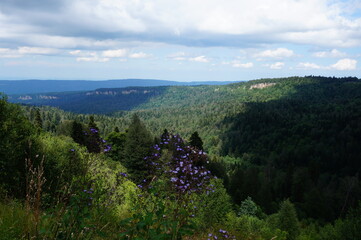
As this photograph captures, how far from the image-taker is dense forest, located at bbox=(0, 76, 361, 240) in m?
4.00

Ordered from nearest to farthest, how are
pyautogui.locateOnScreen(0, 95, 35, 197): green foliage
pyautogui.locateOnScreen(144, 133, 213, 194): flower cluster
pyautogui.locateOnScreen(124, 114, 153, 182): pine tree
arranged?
pyautogui.locateOnScreen(144, 133, 213, 194): flower cluster
pyautogui.locateOnScreen(0, 95, 35, 197): green foliage
pyautogui.locateOnScreen(124, 114, 153, 182): pine tree

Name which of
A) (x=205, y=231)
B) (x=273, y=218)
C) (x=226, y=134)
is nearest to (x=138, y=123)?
(x=273, y=218)

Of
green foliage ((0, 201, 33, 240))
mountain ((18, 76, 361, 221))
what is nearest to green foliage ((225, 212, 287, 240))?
green foliage ((0, 201, 33, 240))

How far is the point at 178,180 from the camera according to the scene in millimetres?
5781

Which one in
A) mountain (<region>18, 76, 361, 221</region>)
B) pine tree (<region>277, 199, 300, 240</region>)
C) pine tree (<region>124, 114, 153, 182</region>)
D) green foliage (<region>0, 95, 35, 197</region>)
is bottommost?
mountain (<region>18, 76, 361, 221</region>)

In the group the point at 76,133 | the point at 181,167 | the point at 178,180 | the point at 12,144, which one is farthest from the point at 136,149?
the point at 178,180

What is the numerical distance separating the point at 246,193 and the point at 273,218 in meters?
17.6

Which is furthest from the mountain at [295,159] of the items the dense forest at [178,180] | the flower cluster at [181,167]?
the flower cluster at [181,167]

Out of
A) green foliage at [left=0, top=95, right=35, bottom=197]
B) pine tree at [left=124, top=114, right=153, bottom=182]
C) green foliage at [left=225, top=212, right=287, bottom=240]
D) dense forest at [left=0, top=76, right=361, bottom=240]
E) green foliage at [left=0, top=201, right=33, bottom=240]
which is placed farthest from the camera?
pine tree at [left=124, top=114, right=153, bottom=182]

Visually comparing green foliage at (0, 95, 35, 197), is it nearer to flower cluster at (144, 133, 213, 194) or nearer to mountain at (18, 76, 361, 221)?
flower cluster at (144, 133, 213, 194)

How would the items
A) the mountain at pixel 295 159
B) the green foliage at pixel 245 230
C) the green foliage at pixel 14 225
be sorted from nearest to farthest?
the green foliage at pixel 14 225 < the green foliage at pixel 245 230 < the mountain at pixel 295 159

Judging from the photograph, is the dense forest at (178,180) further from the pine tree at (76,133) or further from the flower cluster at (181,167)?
the pine tree at (76,133)

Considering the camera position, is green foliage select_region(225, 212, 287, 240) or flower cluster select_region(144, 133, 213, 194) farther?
green foliage select_region(225, 212, 287, 240)

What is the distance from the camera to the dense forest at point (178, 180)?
158 inches
